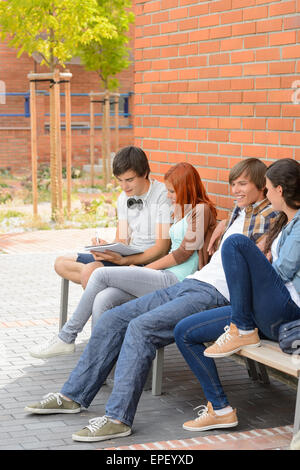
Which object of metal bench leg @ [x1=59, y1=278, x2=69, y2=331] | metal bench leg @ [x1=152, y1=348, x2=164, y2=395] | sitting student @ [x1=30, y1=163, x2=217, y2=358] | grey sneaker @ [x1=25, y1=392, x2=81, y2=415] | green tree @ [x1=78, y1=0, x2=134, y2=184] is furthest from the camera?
green tree @ [x1=78, y1=0, x2=134, y2=184]

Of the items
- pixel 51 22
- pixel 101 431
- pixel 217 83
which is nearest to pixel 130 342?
pixel 101 431

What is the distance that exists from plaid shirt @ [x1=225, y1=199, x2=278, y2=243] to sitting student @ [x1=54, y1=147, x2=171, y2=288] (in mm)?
803

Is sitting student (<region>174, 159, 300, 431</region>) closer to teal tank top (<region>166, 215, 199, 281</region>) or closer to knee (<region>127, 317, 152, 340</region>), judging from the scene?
knee (<region>127, 317, 152, 340</region>)

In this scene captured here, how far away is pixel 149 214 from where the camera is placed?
548 cm

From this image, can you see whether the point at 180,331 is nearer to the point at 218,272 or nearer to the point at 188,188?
the point at 218,272

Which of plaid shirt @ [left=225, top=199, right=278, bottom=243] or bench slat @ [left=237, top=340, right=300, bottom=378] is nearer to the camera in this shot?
bench slat @ [left=237, top=340, right=300, bottom=378]

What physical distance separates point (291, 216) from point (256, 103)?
149 cm

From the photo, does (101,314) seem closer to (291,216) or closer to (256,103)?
(291,216)

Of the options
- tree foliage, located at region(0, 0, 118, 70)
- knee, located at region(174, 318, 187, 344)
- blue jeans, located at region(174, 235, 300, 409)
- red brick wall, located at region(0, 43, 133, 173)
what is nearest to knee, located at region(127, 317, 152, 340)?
knee, located at region(174, 318, 187, 344)

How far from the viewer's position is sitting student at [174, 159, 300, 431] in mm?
3912

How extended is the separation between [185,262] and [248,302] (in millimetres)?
Result: 1205

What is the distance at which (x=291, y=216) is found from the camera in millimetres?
4184

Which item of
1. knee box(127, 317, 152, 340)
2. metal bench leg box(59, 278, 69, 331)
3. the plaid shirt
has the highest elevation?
the plaid shirt

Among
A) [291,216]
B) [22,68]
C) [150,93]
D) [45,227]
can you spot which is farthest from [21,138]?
[291,216]
